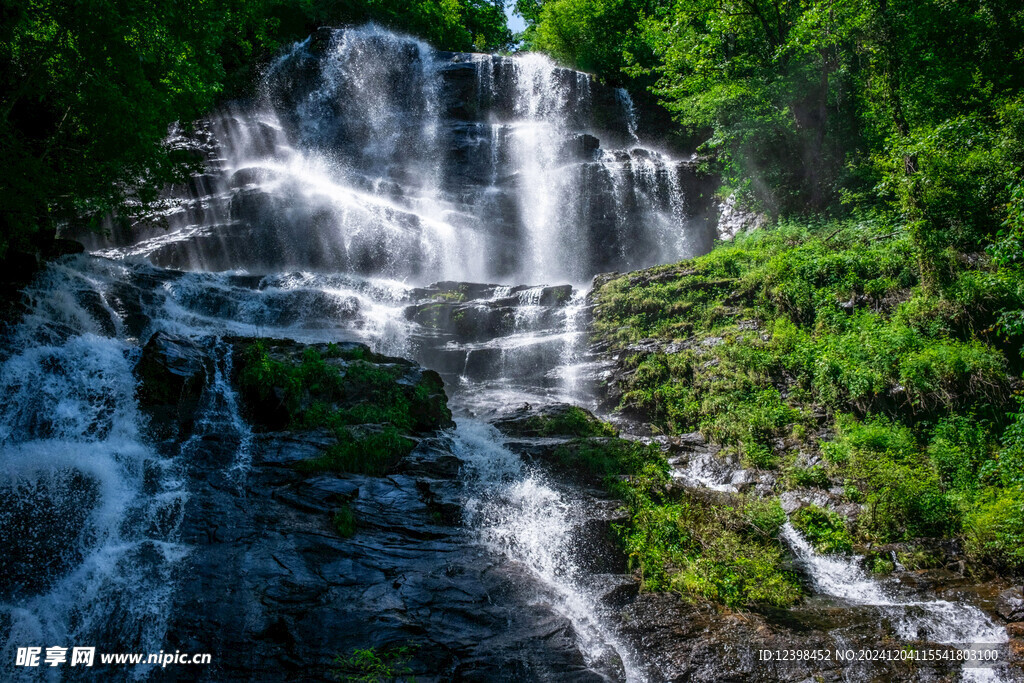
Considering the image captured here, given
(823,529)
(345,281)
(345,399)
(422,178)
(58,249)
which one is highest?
(422,178)

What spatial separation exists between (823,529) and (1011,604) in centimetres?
221

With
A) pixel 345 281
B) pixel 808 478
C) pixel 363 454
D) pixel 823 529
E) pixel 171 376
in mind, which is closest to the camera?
pixel 823 529

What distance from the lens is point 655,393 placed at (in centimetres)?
1278

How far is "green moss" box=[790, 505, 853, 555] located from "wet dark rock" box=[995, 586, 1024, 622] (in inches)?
65.3

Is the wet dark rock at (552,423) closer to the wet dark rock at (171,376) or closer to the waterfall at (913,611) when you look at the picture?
the waterfall at (913,611)

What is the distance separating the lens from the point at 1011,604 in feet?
22.1

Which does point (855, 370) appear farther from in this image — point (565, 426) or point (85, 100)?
point (85, 100)

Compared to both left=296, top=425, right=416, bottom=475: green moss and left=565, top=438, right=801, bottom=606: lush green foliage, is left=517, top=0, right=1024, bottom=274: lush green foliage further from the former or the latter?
left=296, top=425, right=416, bottom=475: green moss

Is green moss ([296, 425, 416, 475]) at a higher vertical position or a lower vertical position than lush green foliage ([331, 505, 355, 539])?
higher

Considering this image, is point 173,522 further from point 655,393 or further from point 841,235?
point 841,235

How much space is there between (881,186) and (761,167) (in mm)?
6731

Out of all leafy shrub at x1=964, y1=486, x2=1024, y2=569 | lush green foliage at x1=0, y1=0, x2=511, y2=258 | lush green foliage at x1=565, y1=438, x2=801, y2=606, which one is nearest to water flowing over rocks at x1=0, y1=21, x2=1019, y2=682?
lush green foliage at x1=565, y1=438, x2=801, y2=606

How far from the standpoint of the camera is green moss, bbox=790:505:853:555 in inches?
322

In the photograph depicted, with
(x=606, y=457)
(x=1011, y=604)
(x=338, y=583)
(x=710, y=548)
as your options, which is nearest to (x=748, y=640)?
(x=710, y=548)
